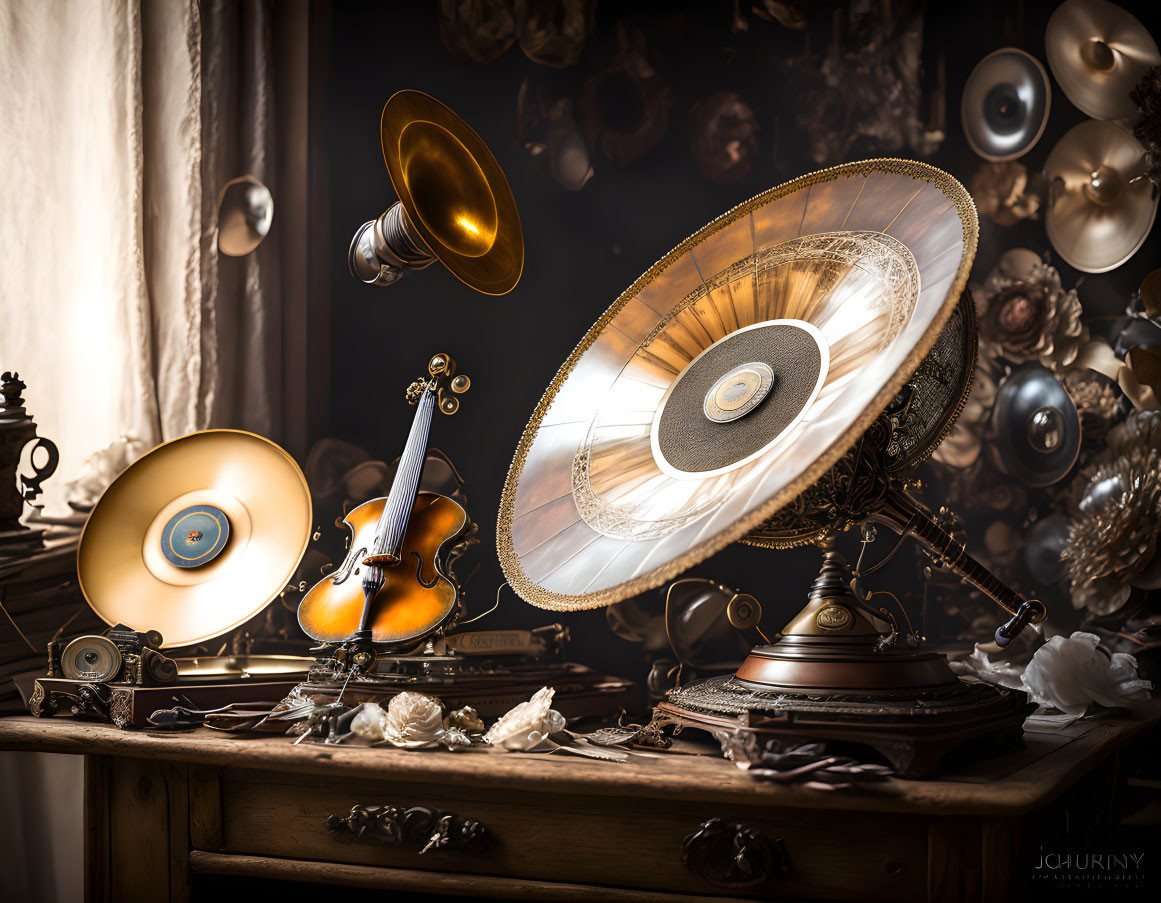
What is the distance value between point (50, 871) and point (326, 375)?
4.17ft

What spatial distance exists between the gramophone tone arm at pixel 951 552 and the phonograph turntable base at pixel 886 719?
0.11 metres

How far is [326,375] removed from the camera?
2.24 meters

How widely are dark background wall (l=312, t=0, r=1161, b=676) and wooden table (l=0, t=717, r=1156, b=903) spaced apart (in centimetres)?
74

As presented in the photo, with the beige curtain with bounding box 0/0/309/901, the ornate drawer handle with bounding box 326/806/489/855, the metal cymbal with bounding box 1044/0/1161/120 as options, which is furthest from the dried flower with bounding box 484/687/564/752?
the metal cymbal with bounding box 1044/0/1161/120

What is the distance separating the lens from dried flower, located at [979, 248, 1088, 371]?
1850 millimetres

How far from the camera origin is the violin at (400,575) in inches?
62.1

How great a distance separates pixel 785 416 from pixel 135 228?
1665 millimetres

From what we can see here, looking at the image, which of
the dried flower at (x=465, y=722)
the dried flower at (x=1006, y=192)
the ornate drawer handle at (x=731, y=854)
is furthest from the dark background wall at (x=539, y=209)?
the ornate drawer handle at (x=731, y=854)

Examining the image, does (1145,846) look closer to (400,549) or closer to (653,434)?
(653,434)

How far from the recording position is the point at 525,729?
1376mm

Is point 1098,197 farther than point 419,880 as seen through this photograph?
Yes

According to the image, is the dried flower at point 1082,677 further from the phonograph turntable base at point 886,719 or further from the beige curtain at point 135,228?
the beige curtain at point 135,228

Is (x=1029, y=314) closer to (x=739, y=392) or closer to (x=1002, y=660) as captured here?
(x=1002, y=660)

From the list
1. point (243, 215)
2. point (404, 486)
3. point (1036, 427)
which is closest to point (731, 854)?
point (404, 486)
